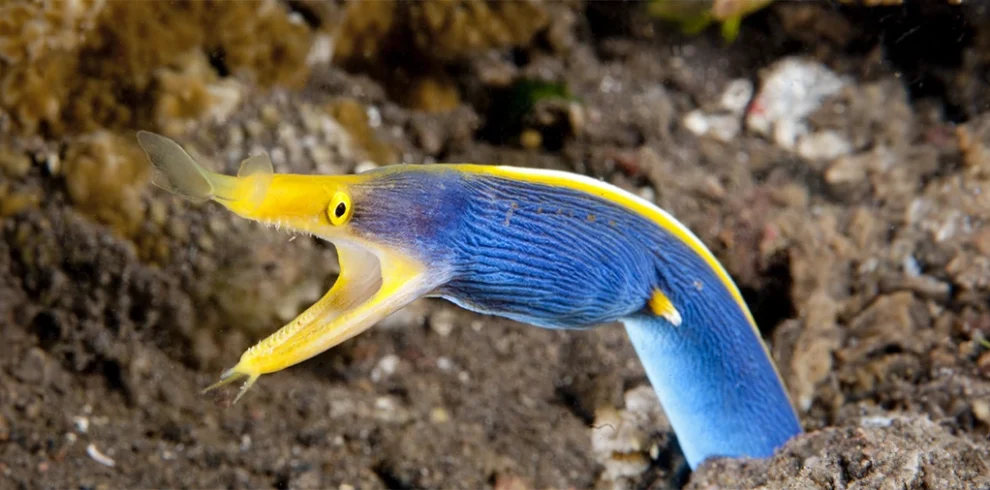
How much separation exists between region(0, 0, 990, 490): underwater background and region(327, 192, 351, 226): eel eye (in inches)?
52.2

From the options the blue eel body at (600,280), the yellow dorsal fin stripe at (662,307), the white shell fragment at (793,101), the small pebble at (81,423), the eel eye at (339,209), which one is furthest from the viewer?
the white shell fragment at (793,101)

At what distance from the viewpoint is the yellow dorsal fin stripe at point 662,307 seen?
199 cm

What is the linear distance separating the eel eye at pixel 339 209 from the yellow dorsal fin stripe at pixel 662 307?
94 cm

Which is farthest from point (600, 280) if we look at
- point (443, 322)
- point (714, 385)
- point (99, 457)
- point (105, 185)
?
point (105, 185)

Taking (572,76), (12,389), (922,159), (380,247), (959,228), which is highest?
(572,76)

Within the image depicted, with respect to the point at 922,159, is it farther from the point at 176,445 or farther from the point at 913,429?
the point at 176,445

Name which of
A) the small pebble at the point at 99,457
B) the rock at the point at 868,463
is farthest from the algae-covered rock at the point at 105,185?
the rock at the point at 868,463

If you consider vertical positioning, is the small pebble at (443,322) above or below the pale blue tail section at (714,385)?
above

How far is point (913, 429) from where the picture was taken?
1.98 meters

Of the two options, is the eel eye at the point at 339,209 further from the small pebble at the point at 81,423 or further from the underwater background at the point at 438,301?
the small pebble at the point at 81,423

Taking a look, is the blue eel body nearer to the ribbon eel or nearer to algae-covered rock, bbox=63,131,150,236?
the ribbon eel

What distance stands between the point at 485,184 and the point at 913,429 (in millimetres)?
1367

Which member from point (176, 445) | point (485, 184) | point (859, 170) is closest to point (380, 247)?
point (485, 184)

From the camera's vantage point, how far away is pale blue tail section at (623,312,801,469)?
2.17 metres
